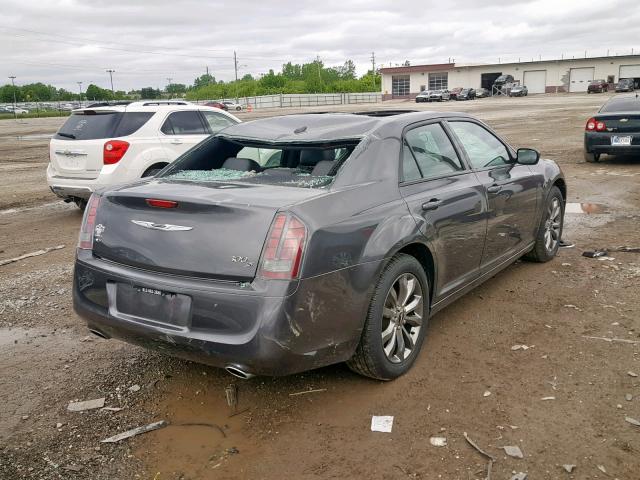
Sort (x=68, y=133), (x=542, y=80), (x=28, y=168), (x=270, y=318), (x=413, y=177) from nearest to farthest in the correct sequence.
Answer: (x=270, y=318) < (x=413, y=177) < (x=68, y=133) < (x=28, y=168) < (x=542, y=80)

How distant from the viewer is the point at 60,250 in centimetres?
724

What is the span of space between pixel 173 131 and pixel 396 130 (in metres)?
6.16

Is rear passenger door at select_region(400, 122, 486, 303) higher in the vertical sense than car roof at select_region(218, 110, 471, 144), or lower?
lower

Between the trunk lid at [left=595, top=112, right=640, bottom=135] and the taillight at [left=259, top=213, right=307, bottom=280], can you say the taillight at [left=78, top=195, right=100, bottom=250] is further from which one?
the trunk lid at [left=595, top=112, right=640, bottom=135]

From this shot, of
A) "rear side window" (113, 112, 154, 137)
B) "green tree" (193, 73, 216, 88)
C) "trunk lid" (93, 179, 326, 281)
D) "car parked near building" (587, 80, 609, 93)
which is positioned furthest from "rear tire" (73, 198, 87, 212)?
"green tree" (193, 73, 216, 88)

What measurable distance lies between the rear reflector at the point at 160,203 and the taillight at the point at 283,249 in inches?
24.4

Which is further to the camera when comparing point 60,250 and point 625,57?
point 625,57

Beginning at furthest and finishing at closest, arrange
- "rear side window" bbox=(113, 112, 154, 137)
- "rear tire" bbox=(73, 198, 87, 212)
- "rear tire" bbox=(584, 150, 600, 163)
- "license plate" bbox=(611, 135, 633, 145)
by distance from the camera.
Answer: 1. "rear tire" bbox=(584, 150, 600, 163)
2. "license plate" bbox=(611, 135, 633, 145)
3. "rear tire" bbox=(73, 198, 87, 212)
4. "rear side window" bbox=(113, 112, 154, 137)

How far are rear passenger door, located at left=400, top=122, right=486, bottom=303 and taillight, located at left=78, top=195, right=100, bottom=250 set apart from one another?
1895 mm

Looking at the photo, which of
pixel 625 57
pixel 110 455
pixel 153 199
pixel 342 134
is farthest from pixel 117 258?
pixel 625 57

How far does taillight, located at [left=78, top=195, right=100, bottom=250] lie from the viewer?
367 centimetres

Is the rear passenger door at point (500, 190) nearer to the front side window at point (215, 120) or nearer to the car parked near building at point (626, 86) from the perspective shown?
the front side window at point (215, 120)

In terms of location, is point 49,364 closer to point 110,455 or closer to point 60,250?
point 110,455

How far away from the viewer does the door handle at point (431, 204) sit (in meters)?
3.89
